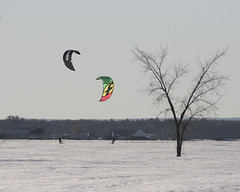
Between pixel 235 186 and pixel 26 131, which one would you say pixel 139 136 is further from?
pixel 235 186

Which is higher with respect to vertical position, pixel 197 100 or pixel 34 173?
pixel 197 100

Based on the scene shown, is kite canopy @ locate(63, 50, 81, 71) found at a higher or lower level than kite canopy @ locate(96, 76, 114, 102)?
higher

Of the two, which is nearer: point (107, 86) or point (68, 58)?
point (68, 58)

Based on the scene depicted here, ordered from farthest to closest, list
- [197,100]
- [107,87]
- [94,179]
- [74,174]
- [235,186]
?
1. [197,100]
2. [107,87]
3. [74,174]
4. [94,179]
5. [235,186]

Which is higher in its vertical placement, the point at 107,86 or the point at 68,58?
the point at 68,58

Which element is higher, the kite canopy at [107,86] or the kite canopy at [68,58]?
the kite canopy at [68,58]

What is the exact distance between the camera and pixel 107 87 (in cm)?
3631

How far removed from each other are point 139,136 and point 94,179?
171 metres

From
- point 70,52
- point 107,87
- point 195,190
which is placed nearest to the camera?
point 195,190

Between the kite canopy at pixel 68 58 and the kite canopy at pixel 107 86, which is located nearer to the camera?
the kite canopy at pixel 68 58

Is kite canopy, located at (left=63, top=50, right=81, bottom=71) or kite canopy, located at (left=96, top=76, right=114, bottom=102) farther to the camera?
kite canopy, located at (left=96, top=76, right=114, bottom=102)

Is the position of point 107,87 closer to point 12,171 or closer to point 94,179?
point 12,171

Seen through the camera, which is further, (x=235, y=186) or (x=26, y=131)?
(x=26, y=131)

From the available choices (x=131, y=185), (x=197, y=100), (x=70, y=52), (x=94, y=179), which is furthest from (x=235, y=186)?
(x=197, y=100)
